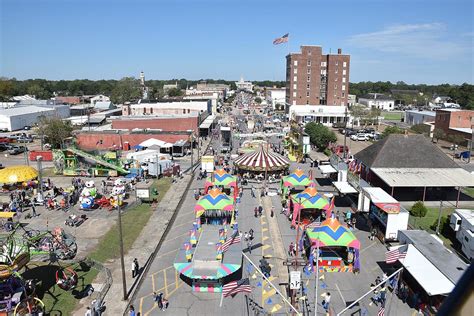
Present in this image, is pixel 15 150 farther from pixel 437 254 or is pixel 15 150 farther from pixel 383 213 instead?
pixel 437 254

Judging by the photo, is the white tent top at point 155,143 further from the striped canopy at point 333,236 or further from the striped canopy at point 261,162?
the striped canopy at point 333,236

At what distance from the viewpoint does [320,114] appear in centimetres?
8931

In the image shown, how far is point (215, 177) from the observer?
35.9 meters

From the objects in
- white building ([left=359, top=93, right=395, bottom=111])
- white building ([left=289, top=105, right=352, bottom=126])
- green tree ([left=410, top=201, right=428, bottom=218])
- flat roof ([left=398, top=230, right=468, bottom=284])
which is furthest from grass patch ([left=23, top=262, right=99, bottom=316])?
white building ([left=359, top=93, right=395, bottom=111])

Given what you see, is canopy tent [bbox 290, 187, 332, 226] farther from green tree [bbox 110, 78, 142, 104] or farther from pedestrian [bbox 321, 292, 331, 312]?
green tree [bbox 110, 78, 142, 104]

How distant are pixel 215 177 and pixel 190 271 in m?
16.4

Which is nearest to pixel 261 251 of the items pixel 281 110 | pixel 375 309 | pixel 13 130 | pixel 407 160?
pixel 375 309

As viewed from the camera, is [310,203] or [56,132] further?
[56,132]

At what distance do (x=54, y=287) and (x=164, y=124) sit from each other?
163ft

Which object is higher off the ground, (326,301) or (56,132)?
(56,132)

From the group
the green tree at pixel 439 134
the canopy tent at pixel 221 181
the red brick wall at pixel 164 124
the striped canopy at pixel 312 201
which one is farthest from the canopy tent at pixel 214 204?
the green tree at pixel 439 134

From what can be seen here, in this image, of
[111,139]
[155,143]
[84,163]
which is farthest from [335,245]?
[111,139]

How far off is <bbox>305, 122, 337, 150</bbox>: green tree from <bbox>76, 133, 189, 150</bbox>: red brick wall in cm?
2117

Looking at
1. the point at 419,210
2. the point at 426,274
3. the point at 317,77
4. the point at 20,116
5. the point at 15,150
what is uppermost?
the point at 317,77
